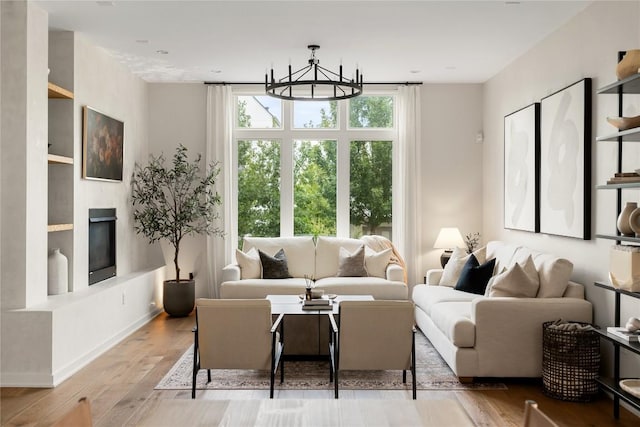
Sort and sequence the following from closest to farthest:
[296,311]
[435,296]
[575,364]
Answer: [575,364]
[296,311]
[435,296]

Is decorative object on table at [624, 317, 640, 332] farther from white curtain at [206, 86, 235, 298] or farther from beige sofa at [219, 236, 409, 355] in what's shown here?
white curtain at [206, 86, 235, 298]

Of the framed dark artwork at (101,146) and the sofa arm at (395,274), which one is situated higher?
the framed dark artwork at (101,146)

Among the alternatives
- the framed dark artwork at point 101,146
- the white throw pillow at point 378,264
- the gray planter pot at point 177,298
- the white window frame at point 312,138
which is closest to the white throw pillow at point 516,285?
the white throw pillow at point 378,264

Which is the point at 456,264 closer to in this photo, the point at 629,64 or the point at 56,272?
the point at 629,64

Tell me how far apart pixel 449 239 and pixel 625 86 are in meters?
3.77

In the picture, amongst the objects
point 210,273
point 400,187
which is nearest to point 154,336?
point 210,273

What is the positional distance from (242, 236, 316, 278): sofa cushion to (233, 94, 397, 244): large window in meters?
0.41

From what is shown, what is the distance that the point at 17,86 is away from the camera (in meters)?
4.31

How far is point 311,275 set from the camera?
274 inches

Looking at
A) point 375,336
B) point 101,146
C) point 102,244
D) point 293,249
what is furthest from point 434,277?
point 101,146

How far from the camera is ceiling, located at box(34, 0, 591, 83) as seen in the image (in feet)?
14.9

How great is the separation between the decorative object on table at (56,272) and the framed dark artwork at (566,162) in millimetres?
4337

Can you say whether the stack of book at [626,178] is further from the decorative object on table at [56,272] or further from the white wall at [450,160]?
the decorative object on table at [56,272]

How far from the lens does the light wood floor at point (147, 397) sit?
11.8 feet
